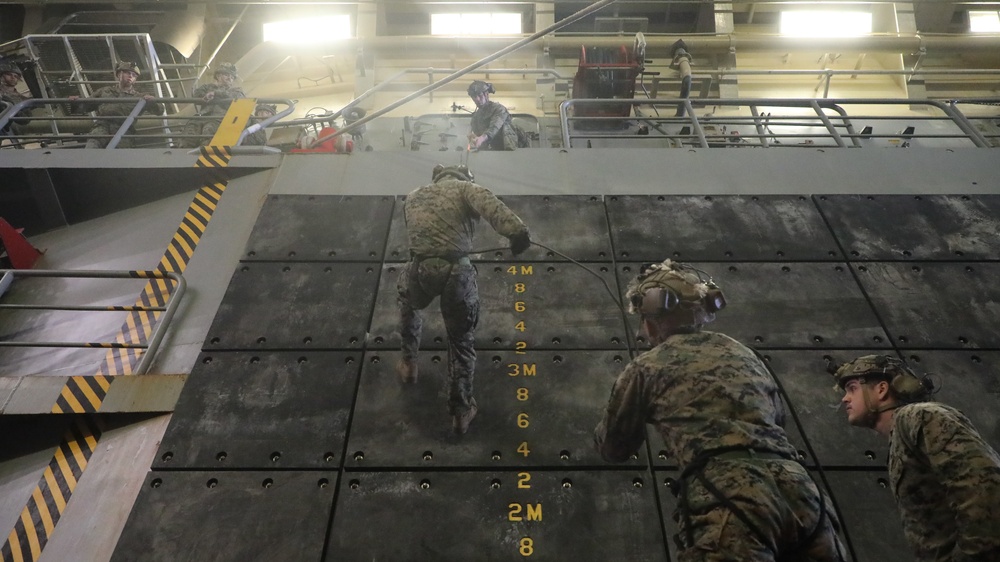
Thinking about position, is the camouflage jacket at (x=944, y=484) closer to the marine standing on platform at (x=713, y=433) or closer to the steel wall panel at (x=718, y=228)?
the marine standing on platform at (x=713, y=433)

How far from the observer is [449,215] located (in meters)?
4.54

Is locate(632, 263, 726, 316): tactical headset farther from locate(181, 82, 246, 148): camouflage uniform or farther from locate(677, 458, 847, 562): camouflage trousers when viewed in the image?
locate(181, 82, 246, 148): camouflage uniform

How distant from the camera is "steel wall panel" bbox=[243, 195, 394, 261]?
573cm

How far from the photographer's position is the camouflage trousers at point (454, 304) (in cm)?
438

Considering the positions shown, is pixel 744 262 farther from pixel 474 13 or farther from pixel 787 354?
pixel 474 13

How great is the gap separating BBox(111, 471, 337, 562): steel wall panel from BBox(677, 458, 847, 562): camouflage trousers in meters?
2.21

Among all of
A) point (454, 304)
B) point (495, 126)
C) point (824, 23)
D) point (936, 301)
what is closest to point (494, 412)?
point (454, 304)

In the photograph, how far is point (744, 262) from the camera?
5629 mm

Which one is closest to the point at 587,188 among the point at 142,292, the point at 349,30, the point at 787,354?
the point at 787,354

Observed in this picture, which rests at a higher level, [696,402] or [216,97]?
[696,402]

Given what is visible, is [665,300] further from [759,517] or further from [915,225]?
[915,225]

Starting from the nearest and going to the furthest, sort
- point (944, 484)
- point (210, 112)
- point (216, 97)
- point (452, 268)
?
point (944, 484), point (452, 268), point (216, 97), point (210, 112)

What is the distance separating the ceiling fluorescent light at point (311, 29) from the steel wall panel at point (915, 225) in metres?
9.84

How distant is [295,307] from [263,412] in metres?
0.99
